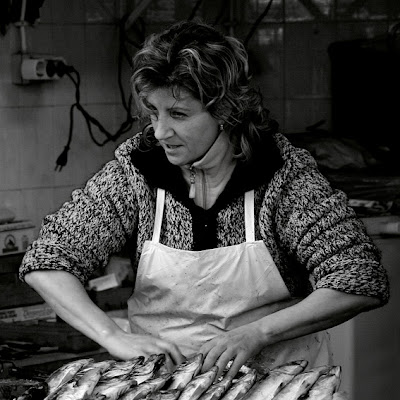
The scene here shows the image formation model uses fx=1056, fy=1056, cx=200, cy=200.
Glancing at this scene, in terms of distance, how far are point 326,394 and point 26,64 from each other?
139 inches

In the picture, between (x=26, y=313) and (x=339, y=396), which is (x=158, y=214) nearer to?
(x=339, y=396)

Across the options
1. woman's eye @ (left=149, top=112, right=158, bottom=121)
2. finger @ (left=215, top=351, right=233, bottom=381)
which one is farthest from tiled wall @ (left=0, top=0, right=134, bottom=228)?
finger @ (left=215, top=351, right=233, bottom=381)

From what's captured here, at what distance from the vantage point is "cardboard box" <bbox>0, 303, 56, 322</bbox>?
545 cm

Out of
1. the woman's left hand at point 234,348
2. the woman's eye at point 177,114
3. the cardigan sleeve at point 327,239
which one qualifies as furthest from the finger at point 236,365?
the woman's eye at point 177,114

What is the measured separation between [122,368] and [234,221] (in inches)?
28.0

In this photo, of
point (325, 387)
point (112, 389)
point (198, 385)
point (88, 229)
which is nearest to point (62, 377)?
point (112, 389)

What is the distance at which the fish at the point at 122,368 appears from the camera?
3018 millimetres

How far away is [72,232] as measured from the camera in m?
3.49

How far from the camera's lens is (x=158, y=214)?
3568 millimetres

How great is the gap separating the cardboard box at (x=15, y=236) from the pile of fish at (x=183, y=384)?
101 inches

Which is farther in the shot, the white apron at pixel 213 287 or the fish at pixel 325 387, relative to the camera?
the white apron at pixel 213 287

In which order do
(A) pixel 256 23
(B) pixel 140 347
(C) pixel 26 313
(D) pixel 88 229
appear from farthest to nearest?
(A) pixel 256 23
(C) pixel 26 313
(D) pixel 88 229
(B) pixel 140 347

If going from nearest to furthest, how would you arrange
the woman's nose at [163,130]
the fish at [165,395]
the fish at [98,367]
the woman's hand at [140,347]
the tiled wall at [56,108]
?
the fish at [165,395]
the fish at [98,367]
the woman's hand at [140,347]
the woman's nose at [163,130]
the tiled wall at [56,108]

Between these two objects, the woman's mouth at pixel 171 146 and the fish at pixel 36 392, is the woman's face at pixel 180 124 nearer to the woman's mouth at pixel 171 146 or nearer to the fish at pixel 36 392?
the woman's mouth at pixel 171 146
